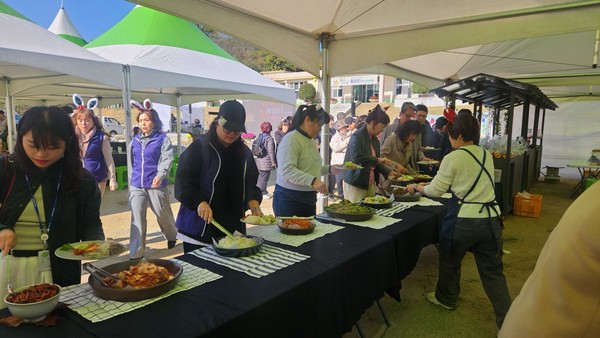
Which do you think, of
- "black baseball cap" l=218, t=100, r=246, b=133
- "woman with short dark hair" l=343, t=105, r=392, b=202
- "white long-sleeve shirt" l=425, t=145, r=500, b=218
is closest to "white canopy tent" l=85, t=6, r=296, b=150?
"woman with short dark hair" l=343, t=105, r=392, b=202

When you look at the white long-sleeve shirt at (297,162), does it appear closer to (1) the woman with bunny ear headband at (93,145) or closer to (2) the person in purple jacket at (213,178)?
(2) the person in purple jacket at (213,178)

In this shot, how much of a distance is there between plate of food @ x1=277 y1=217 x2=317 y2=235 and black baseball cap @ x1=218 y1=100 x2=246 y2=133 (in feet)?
2.03

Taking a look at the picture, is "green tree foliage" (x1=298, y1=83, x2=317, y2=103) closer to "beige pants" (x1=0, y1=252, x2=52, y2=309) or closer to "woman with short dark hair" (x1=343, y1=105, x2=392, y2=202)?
"woman with short dark hair" (x1=343, y1=105, x2=392, y2=202)

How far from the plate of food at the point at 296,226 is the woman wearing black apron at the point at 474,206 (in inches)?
34.9

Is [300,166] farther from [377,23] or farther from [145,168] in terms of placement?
[377,23]

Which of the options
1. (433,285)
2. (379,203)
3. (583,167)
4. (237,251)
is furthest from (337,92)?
(237,251)

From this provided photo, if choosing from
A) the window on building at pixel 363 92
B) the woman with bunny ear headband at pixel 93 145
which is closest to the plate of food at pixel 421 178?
the woman with bunny ear headband at pixel 93 145

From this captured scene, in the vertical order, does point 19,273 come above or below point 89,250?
below

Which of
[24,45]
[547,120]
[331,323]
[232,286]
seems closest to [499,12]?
[331,323]

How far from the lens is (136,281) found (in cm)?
127

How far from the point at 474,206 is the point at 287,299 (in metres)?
1.52

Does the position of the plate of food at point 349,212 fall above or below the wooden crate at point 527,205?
above

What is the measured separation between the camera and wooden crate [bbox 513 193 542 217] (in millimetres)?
5648

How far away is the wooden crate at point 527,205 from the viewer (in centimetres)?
565
